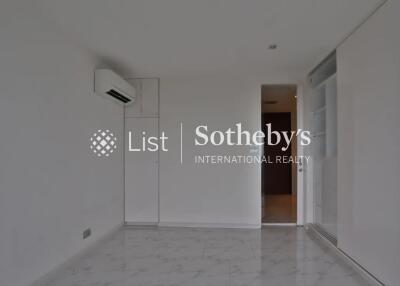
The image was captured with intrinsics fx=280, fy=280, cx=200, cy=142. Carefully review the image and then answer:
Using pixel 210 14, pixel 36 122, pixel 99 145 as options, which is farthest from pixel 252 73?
pixel 36 122

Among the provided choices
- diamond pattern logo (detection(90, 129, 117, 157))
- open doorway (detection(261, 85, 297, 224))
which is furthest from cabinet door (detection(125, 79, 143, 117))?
open doorway (detection(261, 85, 297, 224))

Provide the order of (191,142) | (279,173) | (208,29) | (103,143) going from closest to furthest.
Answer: (208,29) < (103,143) < (191,142) < (279,173)

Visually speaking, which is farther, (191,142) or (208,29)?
(191,142)

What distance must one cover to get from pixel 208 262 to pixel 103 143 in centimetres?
219

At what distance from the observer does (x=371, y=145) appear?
2598 millimetres

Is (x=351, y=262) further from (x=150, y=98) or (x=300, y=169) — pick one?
(x=150, y=98)

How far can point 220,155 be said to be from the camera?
4781mm

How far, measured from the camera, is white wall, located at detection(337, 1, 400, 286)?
2270 millimetres

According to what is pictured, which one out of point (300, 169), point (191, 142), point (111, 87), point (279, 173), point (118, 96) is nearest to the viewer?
point (111, 87)

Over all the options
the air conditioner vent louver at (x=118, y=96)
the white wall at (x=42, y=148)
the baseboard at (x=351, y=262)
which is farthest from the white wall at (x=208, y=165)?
A: the white wall at (x=42, y=148)

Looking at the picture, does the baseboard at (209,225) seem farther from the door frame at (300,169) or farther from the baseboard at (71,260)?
the baseboard at (71,260)

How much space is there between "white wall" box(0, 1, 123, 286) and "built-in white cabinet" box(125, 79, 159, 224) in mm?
1023

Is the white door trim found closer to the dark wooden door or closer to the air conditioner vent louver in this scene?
the air conditioner vent louver

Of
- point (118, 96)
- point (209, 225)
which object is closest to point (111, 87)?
point (118, 96)
